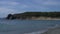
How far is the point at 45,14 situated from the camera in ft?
244

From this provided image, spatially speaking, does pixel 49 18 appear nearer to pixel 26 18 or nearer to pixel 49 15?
pixel 49 15

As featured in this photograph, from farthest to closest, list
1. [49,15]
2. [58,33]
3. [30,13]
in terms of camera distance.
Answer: [30,13] < [49,15] < [58,33]

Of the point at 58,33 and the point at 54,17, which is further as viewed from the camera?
the point at 54,17

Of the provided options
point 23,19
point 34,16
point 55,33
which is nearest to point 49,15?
point 34,16

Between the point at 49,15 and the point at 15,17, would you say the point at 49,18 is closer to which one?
the point at 49,15

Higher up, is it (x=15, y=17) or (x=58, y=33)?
(x=58, y=33)

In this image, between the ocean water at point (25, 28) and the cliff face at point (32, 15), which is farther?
the cliff face at point (32, 15)

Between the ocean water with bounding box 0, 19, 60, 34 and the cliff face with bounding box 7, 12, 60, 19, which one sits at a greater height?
the ocean water with bounding box 0, 19, 60, 34

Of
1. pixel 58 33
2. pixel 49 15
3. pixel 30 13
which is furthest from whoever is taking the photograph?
pixel 30 13

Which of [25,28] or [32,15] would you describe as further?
[32,15]

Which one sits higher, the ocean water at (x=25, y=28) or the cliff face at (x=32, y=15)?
the ocean water at (x=25, y=28)

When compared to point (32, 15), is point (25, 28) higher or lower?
higher

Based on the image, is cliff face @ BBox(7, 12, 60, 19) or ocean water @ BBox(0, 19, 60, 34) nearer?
ocean water @ BBox(0, 19, 60, 34)

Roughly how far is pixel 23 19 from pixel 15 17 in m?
3.31
